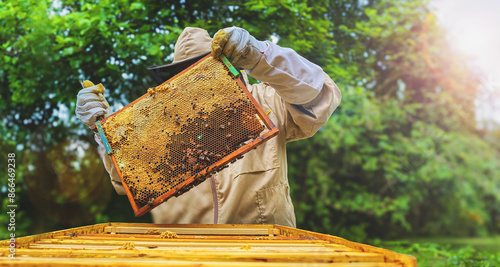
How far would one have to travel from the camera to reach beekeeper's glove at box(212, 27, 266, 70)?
1755mm

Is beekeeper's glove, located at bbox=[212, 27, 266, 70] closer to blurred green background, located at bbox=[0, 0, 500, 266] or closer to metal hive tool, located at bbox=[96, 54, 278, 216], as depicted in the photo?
metal hive tool, located at bbox=[96, 54, 278, 216]

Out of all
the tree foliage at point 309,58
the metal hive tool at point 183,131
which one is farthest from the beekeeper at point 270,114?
the tree foliage at point 309,58

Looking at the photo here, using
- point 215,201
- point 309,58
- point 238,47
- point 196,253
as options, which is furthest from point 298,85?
point 309,58

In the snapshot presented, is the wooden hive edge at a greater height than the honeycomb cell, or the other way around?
the honeycomb cell

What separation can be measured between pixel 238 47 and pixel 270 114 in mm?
576

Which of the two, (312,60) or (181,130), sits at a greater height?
(181,130)

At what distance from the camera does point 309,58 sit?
3473mm

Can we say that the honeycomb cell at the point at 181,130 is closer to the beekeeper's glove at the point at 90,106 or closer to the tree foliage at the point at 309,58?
the beekeeper's glove at the point at 90,106

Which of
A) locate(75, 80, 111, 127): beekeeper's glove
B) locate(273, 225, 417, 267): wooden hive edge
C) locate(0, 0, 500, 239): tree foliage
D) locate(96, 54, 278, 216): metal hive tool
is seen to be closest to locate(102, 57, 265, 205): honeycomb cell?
locate(96, 54, 278, 216): metal hive tool

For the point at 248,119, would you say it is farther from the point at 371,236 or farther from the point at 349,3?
→ the point at 371,236

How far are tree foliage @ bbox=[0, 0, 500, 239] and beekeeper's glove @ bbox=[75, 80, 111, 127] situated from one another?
1122 millimetres

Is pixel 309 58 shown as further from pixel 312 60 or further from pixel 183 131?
pixel 183 131

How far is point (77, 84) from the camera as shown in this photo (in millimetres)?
3441

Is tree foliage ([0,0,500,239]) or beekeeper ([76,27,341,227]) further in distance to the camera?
tree foliage ([0,0,500,239])
